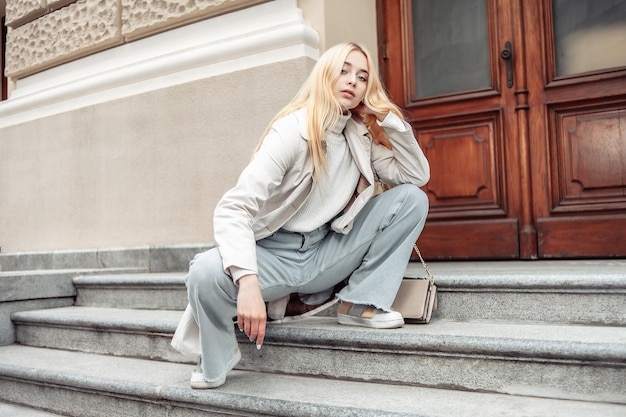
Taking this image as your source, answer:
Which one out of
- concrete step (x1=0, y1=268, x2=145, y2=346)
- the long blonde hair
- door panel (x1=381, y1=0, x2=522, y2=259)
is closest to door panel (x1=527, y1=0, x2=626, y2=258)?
door panel (x1=381, y1=0, x2=522, y2=259)

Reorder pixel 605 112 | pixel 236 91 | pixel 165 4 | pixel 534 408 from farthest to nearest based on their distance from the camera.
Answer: pixel 165 4 → pixel 236 91 → pixel 605 112 → pixel 534 408

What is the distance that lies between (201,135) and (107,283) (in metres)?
1.07

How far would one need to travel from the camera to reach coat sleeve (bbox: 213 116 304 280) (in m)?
1.98

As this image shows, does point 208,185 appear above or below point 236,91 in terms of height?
below

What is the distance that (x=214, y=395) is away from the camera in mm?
2109

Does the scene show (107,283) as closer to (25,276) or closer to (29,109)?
(25,276)

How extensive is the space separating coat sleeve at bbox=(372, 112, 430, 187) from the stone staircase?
43 cm

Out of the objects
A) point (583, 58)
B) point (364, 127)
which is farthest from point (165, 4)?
point (583, 58)

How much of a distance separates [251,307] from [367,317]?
57cm

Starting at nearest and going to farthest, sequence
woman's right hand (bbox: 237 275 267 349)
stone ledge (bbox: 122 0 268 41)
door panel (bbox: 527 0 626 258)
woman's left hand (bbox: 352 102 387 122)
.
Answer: woman's right hand (bbox: 237 275 267 349), woman's left hand (bbox: 352 102 387 122), door panel (bbox: 527 0 626 258), stone ledge (bbox: 122 0 268 41)

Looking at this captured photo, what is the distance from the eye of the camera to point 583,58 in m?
3.39

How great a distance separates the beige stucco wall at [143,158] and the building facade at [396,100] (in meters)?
0.01

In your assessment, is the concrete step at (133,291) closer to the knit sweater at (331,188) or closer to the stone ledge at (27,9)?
the knit sweater at (331,188)

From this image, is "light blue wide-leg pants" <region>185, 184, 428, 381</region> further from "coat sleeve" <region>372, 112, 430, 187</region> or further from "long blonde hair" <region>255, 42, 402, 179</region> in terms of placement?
"long blonde hair" <region>255, 42, 402, 179</region>
